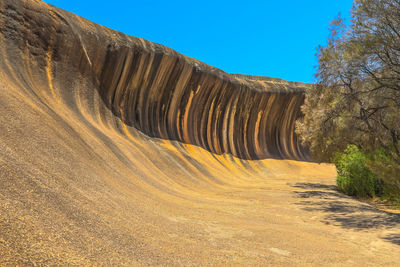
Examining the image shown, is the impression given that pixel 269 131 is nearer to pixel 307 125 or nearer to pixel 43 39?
pixel 307 125

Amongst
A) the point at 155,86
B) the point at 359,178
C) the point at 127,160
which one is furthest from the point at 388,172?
the point at 155,86

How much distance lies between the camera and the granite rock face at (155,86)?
11648 mm

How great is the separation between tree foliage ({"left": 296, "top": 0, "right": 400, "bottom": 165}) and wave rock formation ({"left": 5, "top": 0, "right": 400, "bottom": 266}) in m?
3.93

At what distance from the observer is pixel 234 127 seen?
2336 cm

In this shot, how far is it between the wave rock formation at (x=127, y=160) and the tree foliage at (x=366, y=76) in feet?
12.9

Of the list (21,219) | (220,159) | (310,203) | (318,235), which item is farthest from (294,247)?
(220,159)

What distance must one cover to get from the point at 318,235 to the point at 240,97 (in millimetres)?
17807

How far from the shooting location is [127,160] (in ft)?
34.7

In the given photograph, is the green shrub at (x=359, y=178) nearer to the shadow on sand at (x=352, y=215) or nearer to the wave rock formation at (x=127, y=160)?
the shadow on sand at (x=352, y=215)

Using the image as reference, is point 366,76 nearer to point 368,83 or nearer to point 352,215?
point 368,83

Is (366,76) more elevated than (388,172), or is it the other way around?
(366,76)

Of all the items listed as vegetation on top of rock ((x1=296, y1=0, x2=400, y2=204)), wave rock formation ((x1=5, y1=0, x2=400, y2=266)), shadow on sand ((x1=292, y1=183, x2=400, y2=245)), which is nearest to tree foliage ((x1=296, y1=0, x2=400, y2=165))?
vegetation on top of rock ((x1=296, y1=0, x2=400, y2=204))

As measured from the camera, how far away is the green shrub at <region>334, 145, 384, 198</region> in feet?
40.4

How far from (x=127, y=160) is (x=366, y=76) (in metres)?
8.75
